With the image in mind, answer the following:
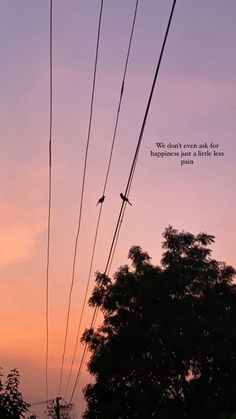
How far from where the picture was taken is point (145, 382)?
24.3m

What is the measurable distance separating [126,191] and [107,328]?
17.7 metres

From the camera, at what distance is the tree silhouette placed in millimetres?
23906

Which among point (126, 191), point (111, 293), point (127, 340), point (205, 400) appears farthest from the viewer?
point (111, 293)

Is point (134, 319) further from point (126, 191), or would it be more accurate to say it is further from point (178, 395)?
point (126, 191)

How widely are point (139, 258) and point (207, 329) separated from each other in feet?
19.7

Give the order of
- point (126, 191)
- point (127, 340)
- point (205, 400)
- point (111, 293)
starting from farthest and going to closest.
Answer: point (111, 293), point (127, 340), point (205, 400), point (126, 191)

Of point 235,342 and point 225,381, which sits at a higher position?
point 235,342

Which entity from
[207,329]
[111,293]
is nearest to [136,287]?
[111,293]

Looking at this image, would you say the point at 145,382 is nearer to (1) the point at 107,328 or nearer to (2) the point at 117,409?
(2) the point at 117,409

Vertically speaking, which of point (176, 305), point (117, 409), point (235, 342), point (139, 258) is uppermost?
point (139, 258)

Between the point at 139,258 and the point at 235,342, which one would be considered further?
the point at 139,258

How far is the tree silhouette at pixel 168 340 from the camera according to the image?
78.4 ft

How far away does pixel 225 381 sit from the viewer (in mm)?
24016

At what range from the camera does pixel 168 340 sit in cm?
2434
